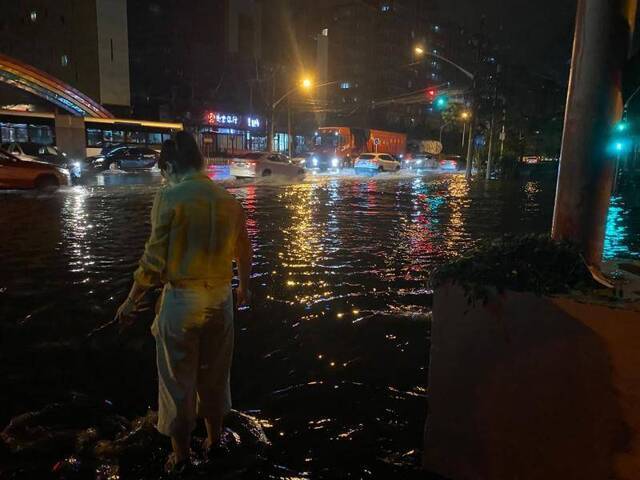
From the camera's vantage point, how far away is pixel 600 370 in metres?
2.46

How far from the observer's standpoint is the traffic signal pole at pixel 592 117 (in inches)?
120

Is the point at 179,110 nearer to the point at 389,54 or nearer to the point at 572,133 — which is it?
the point at 572,133

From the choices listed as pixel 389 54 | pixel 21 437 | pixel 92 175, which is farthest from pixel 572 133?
pixel 389 54

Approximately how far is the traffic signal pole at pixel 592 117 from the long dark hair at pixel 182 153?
7.50ft

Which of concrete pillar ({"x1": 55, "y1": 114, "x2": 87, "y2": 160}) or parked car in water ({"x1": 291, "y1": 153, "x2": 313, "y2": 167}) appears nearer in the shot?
concrete pillar ({"x1": 55, "y1": 114, "x2": 87, "y2": 160})

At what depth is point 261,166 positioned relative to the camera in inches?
1152

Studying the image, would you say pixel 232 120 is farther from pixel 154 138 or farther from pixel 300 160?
pixel 300 160

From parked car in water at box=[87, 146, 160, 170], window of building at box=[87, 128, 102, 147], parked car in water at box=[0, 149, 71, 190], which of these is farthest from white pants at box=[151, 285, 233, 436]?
window of building at box=[87, 128, 102, 147]

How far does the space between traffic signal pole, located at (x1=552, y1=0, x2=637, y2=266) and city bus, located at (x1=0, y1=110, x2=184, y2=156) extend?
1035 inches

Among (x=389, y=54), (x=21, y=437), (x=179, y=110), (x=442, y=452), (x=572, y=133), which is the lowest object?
(x=21, y=437)

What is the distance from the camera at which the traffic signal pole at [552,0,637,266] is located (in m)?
3.06

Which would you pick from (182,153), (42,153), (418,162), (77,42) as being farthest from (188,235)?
(418,162)

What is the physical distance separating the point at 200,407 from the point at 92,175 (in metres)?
28.6

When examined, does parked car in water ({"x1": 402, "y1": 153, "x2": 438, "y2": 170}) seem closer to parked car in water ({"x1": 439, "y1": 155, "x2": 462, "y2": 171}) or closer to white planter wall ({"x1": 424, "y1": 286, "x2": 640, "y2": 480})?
parked car in water ({"x1": 439, "y1": 155, "x2": 462, "y2": 171})
